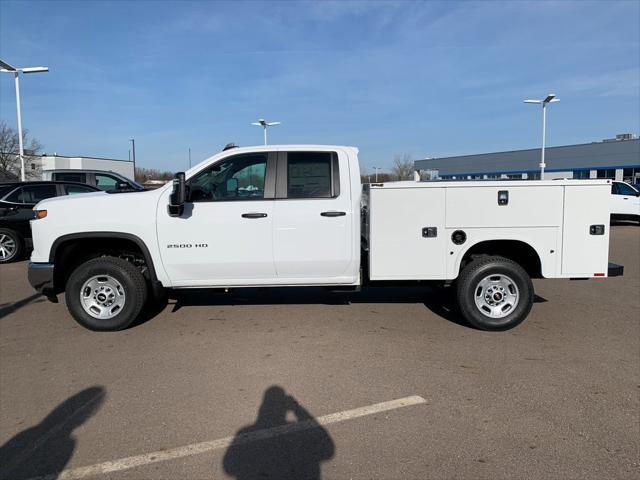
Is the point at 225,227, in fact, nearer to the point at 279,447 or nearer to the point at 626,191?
the point at 279,447

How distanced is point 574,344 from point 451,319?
1.41m

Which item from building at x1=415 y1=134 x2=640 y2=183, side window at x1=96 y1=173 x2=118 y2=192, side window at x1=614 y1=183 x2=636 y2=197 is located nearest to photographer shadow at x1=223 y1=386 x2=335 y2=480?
side window at x1=96 y1=173 x2=118 y2=192

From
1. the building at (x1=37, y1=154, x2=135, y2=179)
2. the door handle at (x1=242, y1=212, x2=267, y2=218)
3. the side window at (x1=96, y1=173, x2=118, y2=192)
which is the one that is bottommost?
the door handle at (x1=242, y1=212, x2=267, y2=218)

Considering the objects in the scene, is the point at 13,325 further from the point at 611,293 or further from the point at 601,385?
the point at 611,293

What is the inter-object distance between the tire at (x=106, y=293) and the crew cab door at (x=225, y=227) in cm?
46

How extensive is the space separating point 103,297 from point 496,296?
4448 mm

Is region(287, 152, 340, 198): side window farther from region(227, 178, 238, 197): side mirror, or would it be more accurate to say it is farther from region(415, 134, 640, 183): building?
region(415, 134, 640, 183): building

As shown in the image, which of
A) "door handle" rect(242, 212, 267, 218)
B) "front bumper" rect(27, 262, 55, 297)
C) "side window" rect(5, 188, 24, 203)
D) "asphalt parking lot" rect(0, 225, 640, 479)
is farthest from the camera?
"side window" rect(5, 188, 24, 203)

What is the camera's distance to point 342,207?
18.5ft

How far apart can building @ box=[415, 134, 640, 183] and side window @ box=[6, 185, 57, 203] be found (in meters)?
33.5

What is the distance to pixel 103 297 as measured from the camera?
584 centimetres

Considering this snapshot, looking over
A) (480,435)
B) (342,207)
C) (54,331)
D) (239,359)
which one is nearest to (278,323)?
(239,359)

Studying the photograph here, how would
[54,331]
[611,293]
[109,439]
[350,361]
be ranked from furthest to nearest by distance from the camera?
[611,293], [54,331], [350,361], [109,439]

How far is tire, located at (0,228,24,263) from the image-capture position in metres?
11.0
